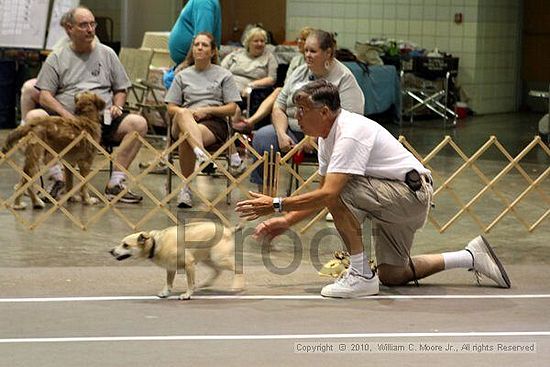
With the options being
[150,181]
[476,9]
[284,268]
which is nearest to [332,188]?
[284,268]

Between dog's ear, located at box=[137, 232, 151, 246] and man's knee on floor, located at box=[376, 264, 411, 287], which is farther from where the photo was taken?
man's knee on floor, located at box=[376, 264, 411, 287]

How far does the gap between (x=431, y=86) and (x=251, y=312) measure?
353 inches

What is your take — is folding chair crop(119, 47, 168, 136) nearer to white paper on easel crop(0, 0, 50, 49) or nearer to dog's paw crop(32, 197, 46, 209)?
white paper on easel crop(0, 0, 50, 49)

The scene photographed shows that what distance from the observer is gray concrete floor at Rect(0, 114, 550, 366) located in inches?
174

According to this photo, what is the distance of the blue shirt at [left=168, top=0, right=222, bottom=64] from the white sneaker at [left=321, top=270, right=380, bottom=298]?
3.36 m

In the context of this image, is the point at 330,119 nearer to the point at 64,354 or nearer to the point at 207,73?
the point at 64,354

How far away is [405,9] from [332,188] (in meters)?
9.30

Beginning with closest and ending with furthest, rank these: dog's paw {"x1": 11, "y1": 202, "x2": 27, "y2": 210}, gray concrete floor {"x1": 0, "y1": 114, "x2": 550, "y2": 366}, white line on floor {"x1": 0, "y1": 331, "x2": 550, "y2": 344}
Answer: gray concrete floor {"x1": 0, "y1": 114, "x2": 550, "y2": 366} < white line on floor {"x1": 0, "y1": 331, "x2": 550, "y2": 344} < dog's paw {"x1": 11, "y1": 202, "x2": 27, "y2": 210}

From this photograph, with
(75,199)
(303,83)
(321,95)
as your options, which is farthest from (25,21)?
(321,95)

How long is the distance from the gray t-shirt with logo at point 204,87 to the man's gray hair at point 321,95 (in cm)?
260

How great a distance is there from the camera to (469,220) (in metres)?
7.57

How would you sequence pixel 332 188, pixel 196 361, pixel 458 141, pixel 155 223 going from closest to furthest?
pixel 196 361 < pixel 332 188 < pixel 155 223 < pixel 458 141

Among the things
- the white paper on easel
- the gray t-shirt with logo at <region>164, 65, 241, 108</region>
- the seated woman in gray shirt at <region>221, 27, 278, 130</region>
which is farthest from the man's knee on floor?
the white paper on easel

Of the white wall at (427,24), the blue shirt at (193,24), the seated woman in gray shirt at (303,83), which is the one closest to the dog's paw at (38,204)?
the seated woman in gray shirt at (303,83)
